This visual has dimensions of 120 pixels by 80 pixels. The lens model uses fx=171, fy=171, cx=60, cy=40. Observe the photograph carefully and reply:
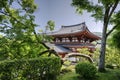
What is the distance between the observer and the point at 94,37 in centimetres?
4091

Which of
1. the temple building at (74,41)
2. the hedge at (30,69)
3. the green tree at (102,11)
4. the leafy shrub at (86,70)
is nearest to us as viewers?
the hedge at (30,69)

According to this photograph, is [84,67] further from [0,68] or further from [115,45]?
[115,45]

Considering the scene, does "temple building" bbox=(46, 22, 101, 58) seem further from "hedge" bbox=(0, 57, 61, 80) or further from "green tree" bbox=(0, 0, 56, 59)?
"hedge" bbox=(0, 57, 61, 80)

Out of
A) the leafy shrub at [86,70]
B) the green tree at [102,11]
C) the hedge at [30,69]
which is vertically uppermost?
the green tree at [102,11]

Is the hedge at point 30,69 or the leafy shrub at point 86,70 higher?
the hedge at point 30,69

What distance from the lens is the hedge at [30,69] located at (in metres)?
6.93

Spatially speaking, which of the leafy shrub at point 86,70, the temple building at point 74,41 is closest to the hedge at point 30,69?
the leafy shrub at point 86,70

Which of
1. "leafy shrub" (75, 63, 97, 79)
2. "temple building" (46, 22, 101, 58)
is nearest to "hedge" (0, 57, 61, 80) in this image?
"leafy shrub" (75, 63, 97, 79)

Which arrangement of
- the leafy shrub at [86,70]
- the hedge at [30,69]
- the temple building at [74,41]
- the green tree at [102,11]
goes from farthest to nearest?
the temple building at [74,41] < the green tree at [102,11] < the leafy shrub at [86,70] < the hedge at [30,69]

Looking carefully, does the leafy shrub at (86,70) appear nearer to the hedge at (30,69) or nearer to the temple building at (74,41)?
the hedge at (30,69)

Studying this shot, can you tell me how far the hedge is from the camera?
273 inches

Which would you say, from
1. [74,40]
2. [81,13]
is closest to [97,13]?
[81,13]

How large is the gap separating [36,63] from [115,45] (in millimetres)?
13400

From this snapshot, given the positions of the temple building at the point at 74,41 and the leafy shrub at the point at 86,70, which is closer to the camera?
the leafy shrub at the point at 86,70
